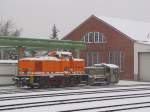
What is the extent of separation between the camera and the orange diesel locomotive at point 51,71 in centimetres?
3319

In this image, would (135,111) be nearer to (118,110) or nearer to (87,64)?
(118,110)

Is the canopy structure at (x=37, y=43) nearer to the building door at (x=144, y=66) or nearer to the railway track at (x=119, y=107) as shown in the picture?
the building door at (x=144, y=66)

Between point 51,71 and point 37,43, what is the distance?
4.16 meters

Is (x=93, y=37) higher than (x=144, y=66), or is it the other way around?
(x=93, y=37)

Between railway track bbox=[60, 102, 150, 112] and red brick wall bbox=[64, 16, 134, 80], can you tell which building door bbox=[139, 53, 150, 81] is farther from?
railway track bbox=[60, 102, 150, 112]

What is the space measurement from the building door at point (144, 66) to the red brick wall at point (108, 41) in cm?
113

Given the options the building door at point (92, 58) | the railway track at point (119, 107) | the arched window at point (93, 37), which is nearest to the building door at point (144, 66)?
the building door at point (92, 58)

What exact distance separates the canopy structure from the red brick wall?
7454 mm

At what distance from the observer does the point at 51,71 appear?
3438cm

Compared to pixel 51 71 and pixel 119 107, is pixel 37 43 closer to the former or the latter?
pixel 51 71

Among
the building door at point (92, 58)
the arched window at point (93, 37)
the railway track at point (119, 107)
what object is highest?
the arched window at point (93, 37)

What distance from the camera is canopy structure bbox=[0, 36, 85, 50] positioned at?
116 ft

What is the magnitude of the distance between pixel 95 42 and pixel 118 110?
116ft

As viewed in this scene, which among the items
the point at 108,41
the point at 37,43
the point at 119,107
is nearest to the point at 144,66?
the point at 108,41
